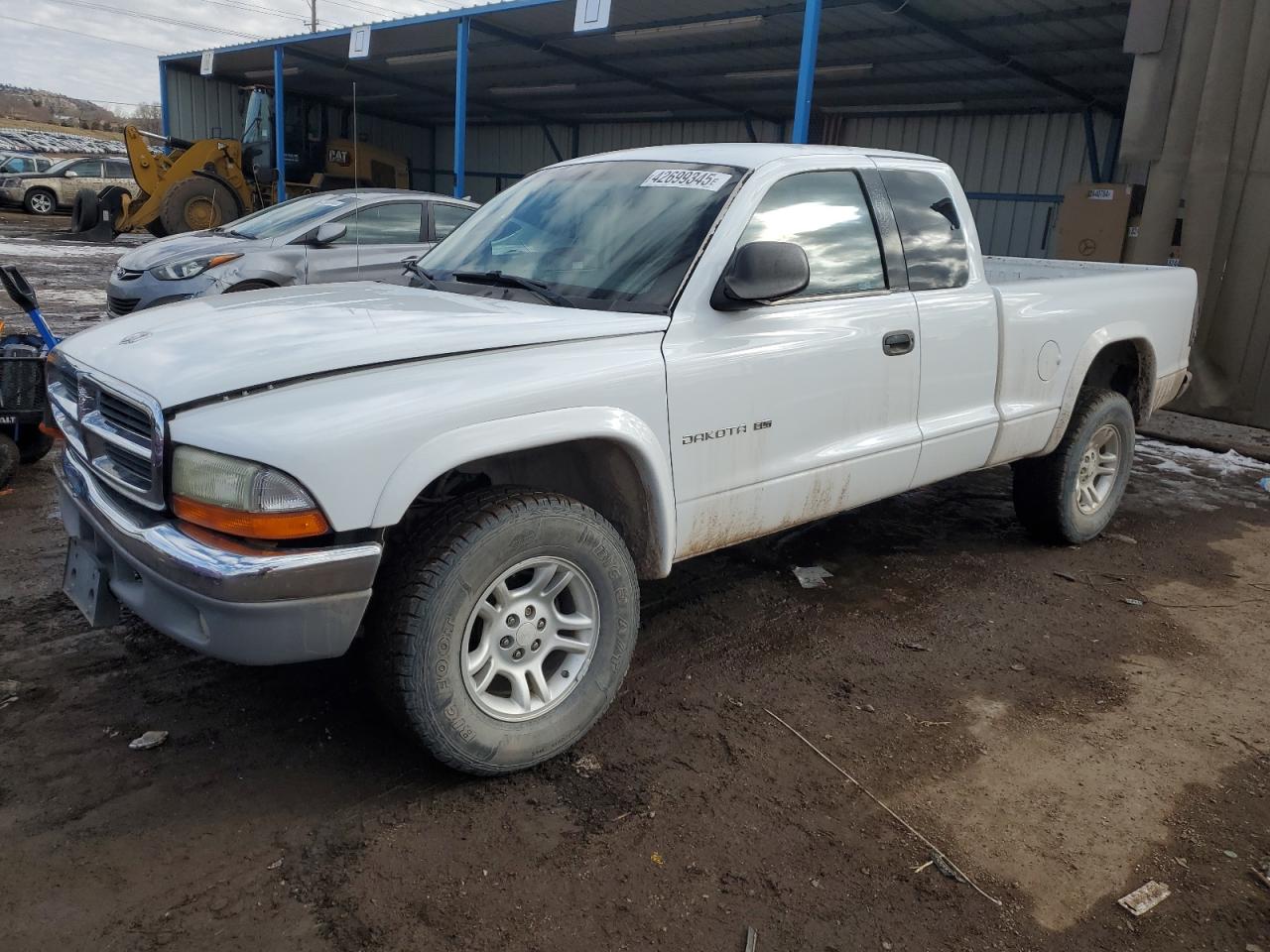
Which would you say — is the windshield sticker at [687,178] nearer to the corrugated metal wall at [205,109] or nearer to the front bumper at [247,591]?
the front bumper at [247,591]

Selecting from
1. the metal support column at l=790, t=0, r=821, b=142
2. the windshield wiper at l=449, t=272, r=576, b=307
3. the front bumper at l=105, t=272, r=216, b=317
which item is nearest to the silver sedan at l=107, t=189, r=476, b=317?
the front bumper at l=105, t=272, r=216, b=317

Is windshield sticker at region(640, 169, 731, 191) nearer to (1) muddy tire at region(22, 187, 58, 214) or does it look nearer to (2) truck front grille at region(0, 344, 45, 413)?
(2) truck front grille at region(0, 344, 45, 413)

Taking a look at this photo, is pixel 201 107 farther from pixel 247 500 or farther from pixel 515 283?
pixel 247 500

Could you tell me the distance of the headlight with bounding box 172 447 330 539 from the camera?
90.7 inches

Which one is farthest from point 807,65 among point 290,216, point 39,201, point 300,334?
point 39,201

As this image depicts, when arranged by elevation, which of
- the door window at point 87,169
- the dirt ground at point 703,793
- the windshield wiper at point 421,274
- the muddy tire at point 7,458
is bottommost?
the dirt ground at point 703,793

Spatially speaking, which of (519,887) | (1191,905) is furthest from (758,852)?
(1191,905)

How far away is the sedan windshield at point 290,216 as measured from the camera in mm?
8398

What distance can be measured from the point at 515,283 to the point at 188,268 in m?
5.50

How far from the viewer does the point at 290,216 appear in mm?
8609

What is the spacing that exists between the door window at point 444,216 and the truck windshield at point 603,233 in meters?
4.94

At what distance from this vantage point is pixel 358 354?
257cm

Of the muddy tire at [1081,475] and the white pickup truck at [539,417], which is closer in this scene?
the white pickup truck at [539,417]

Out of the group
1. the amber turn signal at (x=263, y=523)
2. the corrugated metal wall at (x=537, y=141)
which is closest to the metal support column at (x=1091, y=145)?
the corrugated metal wall at (x=537, y=141)
